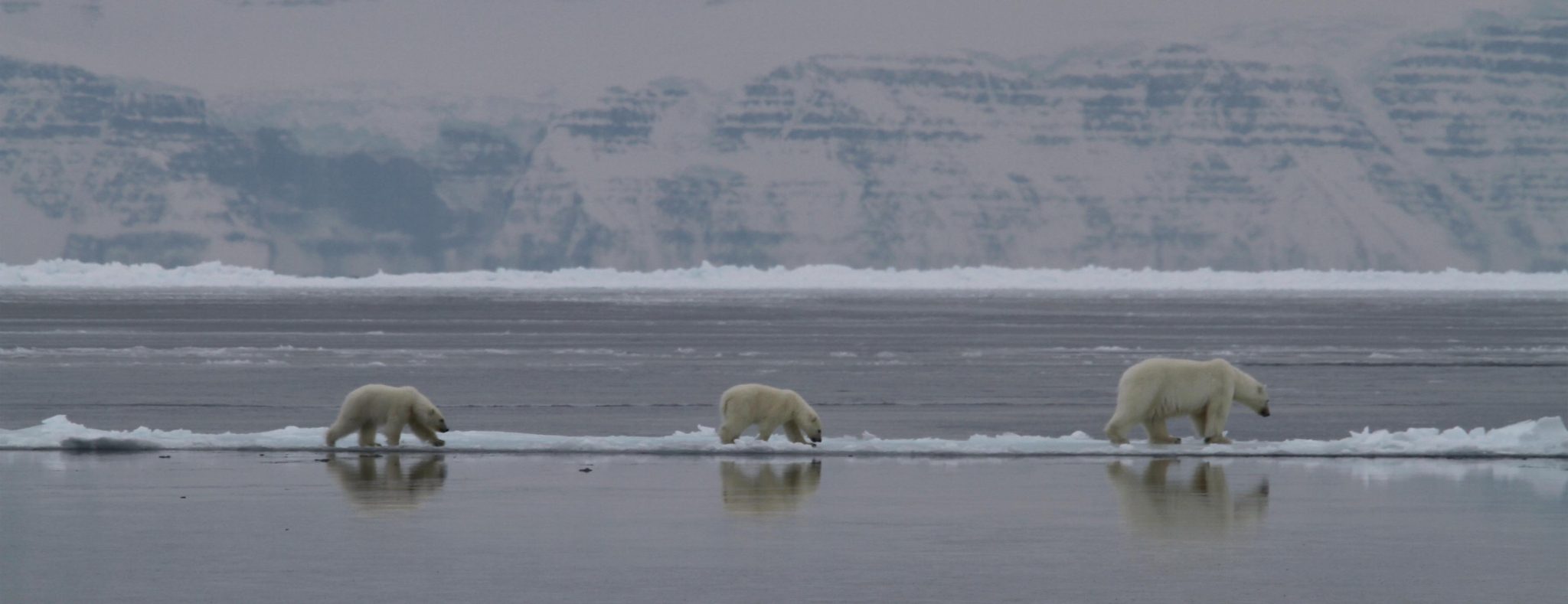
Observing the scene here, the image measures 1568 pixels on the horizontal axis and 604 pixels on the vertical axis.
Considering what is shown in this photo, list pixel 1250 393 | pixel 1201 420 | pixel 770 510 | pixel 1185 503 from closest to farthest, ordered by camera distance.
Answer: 1. pixel 770 510
2. pixel 1185 503
3. pixel 1201 420
4. pixel 1250 393

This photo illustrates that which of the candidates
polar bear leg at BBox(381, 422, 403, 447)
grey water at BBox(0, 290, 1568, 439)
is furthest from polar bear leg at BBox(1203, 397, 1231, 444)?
polar bear leg at BBox(381, 422, 403, 447)

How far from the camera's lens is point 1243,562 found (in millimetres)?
9789

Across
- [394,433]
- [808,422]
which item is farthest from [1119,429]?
[394,433]

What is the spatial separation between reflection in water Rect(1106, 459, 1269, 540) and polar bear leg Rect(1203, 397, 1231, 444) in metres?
1.86

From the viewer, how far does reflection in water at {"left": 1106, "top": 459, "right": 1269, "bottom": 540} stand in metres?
11.0

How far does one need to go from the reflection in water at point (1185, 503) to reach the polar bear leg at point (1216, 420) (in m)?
1.86

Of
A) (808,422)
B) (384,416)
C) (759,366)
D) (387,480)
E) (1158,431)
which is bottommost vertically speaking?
(387,480)

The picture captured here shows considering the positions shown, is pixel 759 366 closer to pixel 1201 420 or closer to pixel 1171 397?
pixel 1201 420

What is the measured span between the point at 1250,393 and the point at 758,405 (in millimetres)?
4821

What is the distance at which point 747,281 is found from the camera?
175 m

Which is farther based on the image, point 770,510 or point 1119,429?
point 1119,429

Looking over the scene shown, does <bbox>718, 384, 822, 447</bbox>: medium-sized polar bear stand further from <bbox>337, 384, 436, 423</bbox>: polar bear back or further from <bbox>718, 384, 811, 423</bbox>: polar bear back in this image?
<bbox>337, 384, 436, 423</bbox>: polar bear back

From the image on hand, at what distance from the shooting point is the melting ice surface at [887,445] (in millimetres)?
15656

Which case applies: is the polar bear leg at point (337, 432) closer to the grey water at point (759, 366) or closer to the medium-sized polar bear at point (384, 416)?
the medium-sized polar bear at point (384, 416)
